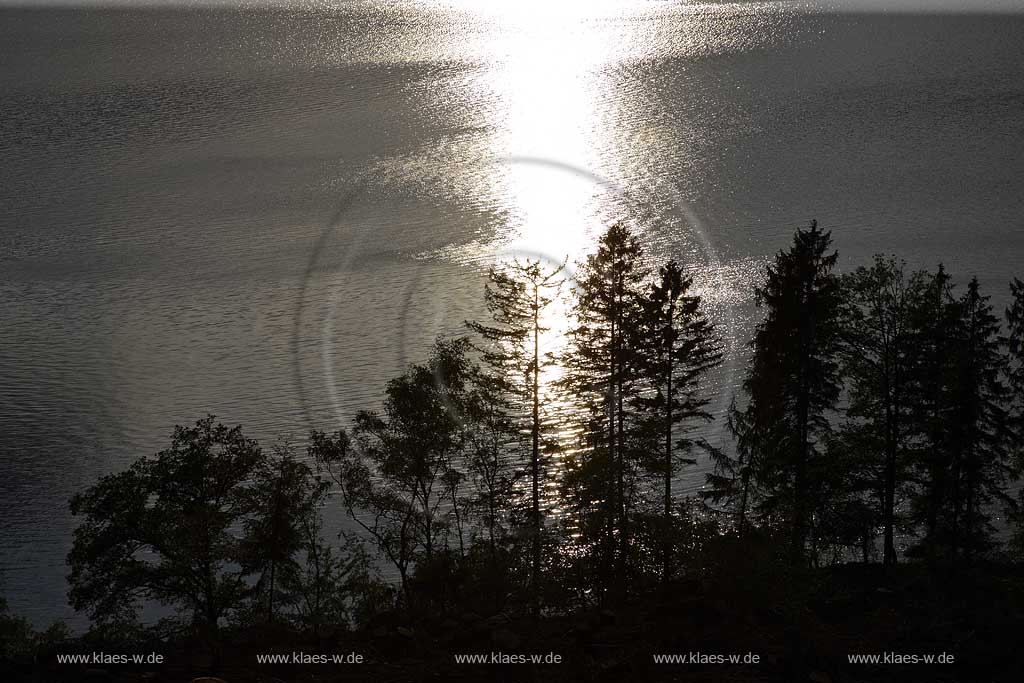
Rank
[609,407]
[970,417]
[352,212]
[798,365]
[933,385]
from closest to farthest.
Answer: [798,365] → [609,407] → [970,417] → [933,385] → [352,212]

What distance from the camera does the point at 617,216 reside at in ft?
352

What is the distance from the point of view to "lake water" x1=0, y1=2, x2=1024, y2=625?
217 feet

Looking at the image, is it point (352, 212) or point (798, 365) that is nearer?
point (798, 365)

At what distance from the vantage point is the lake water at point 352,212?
217 feet

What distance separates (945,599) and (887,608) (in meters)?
2.79

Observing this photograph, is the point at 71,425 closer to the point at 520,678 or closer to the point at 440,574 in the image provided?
the point at 440,574

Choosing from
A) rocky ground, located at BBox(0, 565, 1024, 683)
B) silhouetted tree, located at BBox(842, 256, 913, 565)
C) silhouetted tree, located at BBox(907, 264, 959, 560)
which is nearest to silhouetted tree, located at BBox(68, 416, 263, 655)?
rocky ground, located at BBox(0, 565, 1024, 683)

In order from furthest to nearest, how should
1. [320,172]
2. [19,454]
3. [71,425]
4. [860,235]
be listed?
[320,172] → [860,235] → [71,425] → [19,454]

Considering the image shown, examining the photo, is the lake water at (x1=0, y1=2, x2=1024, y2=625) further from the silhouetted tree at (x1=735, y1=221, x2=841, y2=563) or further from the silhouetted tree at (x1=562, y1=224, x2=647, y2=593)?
the silhouetted tree at (x1=562, y1=224, x2=647, y2=593)

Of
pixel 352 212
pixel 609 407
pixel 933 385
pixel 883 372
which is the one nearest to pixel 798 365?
pixel 883 372

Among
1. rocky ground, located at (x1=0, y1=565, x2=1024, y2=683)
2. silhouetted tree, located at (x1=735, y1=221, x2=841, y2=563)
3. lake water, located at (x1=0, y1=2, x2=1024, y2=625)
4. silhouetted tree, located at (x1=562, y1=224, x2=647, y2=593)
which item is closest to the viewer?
rocky ground, located at (x1=0, y1=565, x2=1024, y2=683)

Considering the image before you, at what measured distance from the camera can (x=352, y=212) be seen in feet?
366

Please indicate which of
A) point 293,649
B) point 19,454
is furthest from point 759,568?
point 19,454

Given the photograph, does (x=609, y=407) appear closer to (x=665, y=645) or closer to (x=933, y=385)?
(x=933, y=385)
